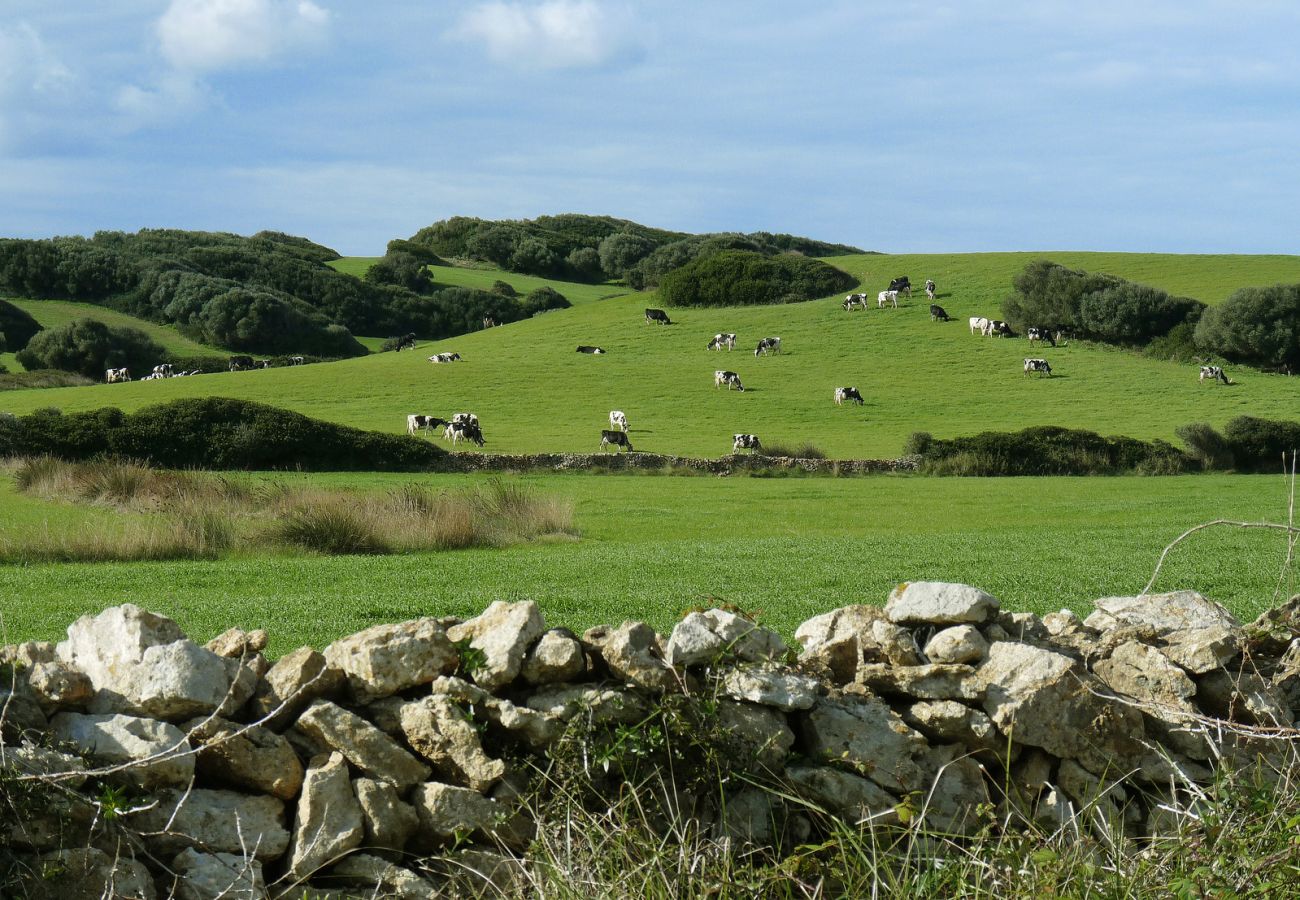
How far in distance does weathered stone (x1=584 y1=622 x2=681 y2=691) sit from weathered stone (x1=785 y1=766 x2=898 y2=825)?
0.81m

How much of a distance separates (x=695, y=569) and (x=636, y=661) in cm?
880

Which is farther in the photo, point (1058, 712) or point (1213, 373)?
point (1213, 373)

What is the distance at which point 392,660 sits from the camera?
20.7ft

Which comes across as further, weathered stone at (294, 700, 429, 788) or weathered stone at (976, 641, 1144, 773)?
weathered stone at (976, 641, 1144, 773)

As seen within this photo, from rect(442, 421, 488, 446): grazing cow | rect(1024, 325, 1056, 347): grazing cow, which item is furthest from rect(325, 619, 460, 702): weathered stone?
rect(1024, 325, 1056, 347): grazing cow

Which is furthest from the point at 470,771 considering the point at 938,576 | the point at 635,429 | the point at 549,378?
the point at 549,378

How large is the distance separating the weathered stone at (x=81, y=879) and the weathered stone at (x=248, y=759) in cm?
67

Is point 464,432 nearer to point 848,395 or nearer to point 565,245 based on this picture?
point 848,395

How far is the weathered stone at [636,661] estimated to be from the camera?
21.0 feet

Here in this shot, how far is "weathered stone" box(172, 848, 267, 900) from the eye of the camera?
17.5 ft

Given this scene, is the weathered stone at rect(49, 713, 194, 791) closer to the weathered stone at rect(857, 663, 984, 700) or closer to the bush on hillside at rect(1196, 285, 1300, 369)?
the weathered stone at rect(857, 663, 984, 700)

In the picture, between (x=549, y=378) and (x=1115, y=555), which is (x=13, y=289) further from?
(x=1115, y=555)

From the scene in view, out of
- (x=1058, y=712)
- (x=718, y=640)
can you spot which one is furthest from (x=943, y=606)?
(x=718, y=640)

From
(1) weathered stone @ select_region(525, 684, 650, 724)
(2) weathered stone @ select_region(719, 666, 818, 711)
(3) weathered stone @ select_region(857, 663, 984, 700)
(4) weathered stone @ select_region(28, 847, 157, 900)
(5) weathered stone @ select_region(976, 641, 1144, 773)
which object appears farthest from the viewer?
(3) weathered stone @ select_region(857, 663, 984, 700)
